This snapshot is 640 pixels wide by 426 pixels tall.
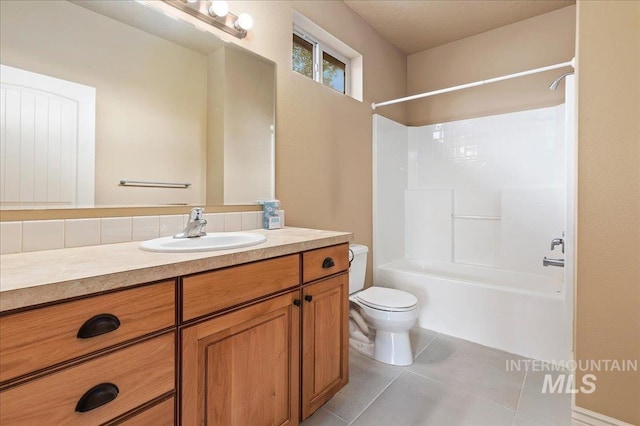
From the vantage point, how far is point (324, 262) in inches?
56.5

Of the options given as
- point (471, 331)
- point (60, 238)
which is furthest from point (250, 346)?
point (471, 331)

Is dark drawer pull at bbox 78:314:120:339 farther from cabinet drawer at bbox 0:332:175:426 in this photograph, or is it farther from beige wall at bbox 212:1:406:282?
beige wall at bbox 212:1:406:282

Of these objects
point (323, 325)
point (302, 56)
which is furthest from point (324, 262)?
point (302, 56)

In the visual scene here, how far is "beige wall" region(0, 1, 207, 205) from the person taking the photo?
1107 mm

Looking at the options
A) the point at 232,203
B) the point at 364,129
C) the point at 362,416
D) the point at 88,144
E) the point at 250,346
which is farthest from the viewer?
the point at 364,129

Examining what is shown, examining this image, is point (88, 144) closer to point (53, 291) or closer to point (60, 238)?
point (60, 238)

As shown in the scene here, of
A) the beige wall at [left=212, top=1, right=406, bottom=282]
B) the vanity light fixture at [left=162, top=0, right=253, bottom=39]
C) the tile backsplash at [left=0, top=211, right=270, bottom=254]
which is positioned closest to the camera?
the tile backsplash at [left=0, top=211, right=270, bottom=254]

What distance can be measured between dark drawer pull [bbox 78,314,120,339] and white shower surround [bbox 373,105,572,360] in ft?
7.59

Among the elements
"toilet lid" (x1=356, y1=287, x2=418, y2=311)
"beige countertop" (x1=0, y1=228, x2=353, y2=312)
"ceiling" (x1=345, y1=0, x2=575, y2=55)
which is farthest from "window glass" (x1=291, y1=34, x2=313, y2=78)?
"toilet lid" (x1=356, y1=287, x2=418, y2=311)

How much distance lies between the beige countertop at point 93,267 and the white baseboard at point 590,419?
57.5 inches

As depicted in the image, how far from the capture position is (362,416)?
1.53m

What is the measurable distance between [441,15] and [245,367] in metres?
3.05

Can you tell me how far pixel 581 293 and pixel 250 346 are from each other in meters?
1.44

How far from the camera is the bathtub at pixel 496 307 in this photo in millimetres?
2025
